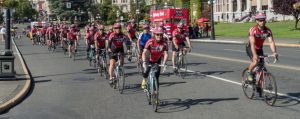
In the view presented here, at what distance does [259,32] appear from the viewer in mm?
10570

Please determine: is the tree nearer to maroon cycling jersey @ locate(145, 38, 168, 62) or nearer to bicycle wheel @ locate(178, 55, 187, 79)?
bicycle wheel @ locate(178, 55, 187, 79)

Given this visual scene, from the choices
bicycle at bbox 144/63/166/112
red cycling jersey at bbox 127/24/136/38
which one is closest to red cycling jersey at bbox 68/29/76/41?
red cycling jersey at bbox 127/24/136/38

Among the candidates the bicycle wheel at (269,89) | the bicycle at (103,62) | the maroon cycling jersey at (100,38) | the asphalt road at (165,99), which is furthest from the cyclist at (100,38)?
the bicycle wheel at (269,89)

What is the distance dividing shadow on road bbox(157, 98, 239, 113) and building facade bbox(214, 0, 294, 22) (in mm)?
67081

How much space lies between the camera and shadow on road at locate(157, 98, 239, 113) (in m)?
10.5

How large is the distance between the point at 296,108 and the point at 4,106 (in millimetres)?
6291

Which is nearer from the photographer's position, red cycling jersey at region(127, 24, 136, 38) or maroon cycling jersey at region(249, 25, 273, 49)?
maroon cycling jersey at region(249, 25, 273, 49)

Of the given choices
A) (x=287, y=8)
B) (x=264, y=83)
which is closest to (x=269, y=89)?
(x=264, y=83)

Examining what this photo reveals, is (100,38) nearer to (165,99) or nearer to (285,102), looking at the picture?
(165,99)

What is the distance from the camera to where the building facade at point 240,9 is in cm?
8212

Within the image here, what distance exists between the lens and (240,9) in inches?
3497

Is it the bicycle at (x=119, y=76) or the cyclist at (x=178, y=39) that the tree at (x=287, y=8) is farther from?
the bicycle at (x=119, y=76)

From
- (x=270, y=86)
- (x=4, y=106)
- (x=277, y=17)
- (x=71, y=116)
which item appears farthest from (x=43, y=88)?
(x=277, y=17)

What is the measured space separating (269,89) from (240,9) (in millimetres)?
80131
